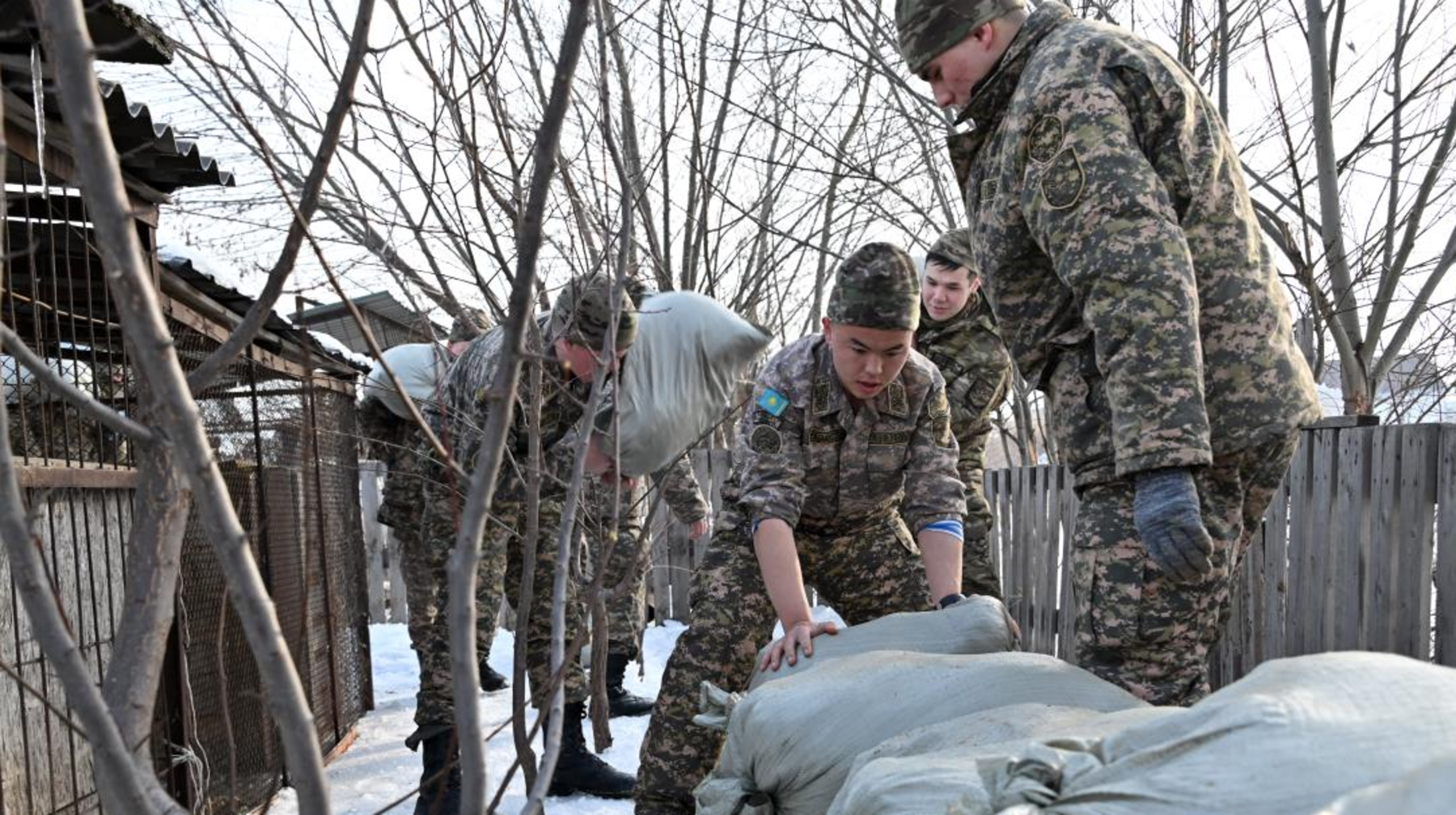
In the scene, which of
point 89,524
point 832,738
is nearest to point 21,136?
point 89,524

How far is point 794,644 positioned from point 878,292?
804 millimetres

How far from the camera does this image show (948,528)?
2.93 metres

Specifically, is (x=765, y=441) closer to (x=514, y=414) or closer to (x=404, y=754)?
(x=514, y=414)

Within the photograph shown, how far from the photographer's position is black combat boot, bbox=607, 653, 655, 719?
209 inches

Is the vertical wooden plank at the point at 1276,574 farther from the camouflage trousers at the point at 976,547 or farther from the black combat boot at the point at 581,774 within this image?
the black combat boot at the point at 581,774

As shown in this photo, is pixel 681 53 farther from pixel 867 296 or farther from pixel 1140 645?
pixel 1140 645

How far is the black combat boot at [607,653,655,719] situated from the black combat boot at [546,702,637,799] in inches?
46.7

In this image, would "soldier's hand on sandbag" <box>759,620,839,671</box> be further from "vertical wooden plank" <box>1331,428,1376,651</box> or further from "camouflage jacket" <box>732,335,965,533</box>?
"vertical wooden plank" <box>1331,428,1376,651</box>

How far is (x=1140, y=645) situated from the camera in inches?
80.7

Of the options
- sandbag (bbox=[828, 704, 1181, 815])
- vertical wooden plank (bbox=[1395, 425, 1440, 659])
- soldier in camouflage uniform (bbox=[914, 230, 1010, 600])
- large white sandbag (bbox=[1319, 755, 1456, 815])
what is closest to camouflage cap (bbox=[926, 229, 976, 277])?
soldier in camouflage uniform (bbox=[914, 230, 1010, 600])

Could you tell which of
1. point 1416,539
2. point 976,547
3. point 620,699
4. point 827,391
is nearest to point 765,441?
point 827,391

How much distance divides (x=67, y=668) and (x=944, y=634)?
1713mm

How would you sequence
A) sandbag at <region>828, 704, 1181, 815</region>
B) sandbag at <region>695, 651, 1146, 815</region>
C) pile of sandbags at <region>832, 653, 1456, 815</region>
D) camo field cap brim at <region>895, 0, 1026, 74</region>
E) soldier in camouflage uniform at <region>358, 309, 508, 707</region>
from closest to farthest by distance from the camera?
pile of sandbags at <region>832, 653, 1456, 815</region>
sandbag at <region>828, 704, 1181, 815</region>
sandbag at <region>695, 651, 1146, 815</region>
camo field cap brim at <region>895, 0, 1026, 74</region>
soldier in camouflage uniform at <region>358, 309, 508, 707</region>

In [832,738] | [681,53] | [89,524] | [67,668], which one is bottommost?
[832,738]
